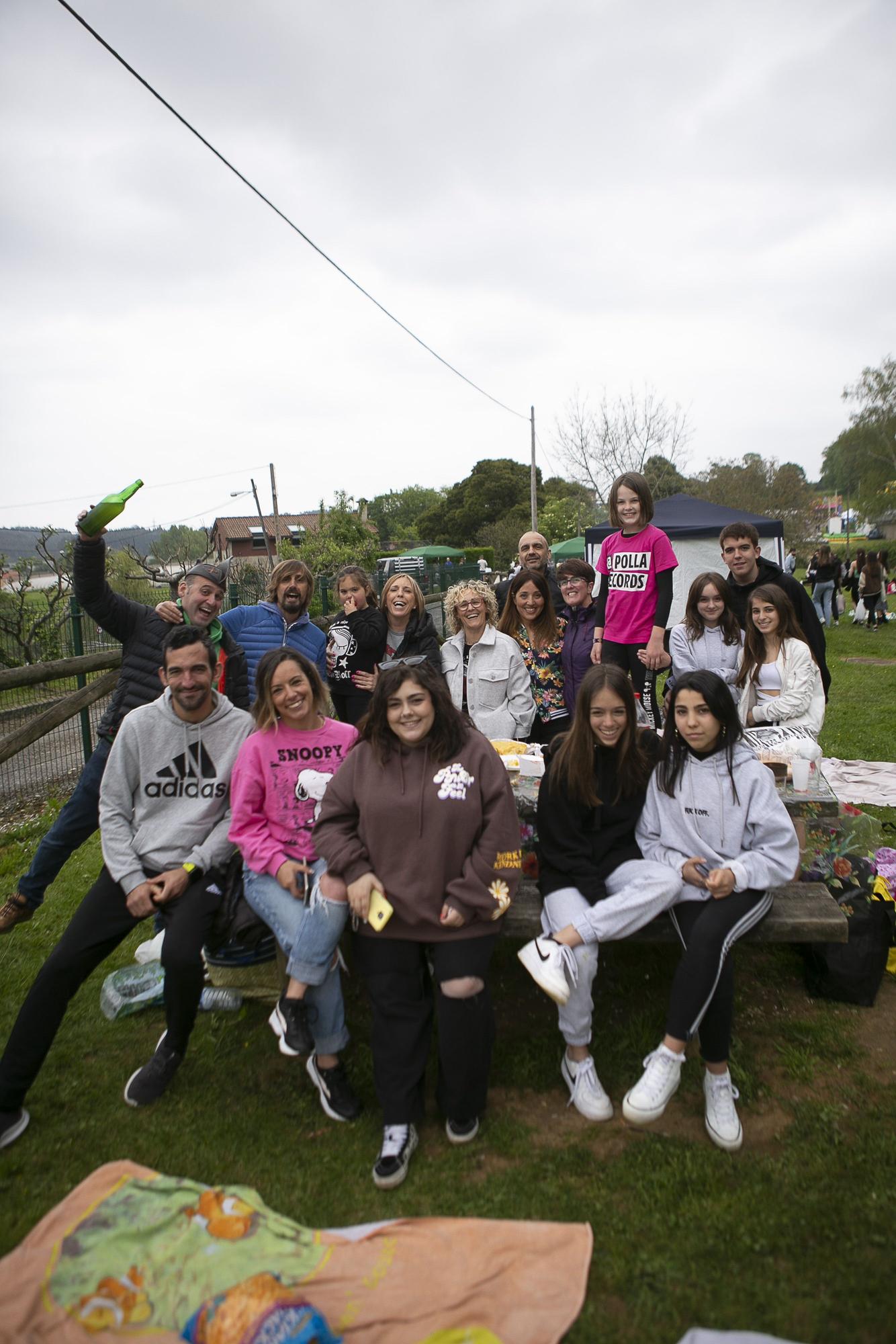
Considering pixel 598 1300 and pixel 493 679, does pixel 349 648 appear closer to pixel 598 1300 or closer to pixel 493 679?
pixel 493 679

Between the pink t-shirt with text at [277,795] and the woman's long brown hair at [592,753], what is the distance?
0.89 metres

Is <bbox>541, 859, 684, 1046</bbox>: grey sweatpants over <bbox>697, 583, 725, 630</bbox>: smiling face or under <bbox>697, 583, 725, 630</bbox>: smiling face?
under

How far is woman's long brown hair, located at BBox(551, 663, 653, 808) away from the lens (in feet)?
9.78

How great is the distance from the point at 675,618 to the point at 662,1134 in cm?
1222

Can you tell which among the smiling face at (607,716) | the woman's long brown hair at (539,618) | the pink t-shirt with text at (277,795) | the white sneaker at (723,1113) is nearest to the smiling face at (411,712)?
the pink t-shirt with text at (277,795)

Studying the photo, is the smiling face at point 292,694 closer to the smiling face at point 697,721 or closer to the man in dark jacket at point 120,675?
the man in dark jacket at point 120,675

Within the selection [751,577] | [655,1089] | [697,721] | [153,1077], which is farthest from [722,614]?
[153,1077]

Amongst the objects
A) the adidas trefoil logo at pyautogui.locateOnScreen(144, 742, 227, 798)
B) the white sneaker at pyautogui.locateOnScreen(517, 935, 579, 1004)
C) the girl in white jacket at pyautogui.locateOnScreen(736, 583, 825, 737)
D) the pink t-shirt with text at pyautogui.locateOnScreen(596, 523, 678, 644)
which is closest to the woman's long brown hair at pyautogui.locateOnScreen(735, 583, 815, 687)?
the girl in white jacket at pyautogui.locateOnScreen(736, 583, 825, 737)

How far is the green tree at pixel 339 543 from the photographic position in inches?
1099

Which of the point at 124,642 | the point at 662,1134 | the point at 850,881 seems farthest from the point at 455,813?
the point at 124,642

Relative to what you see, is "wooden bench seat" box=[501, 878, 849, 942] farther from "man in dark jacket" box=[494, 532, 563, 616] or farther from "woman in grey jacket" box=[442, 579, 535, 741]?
"man in dark jacket" box=[494, 532, 563, 616]

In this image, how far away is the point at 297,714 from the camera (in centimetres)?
318

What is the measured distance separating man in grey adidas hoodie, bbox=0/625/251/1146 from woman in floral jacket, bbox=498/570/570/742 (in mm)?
2023

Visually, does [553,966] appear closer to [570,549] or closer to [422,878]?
[422,878]
